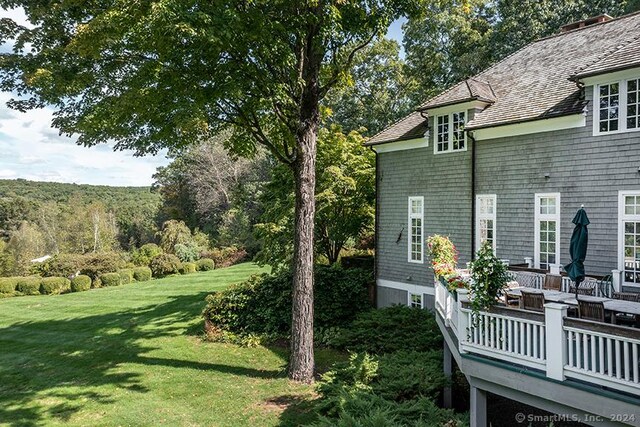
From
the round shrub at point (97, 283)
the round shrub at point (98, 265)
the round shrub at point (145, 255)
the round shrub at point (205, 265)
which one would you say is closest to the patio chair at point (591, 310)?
the round shrub at point (205, 265)

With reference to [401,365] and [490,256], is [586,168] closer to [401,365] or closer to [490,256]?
[490,256]

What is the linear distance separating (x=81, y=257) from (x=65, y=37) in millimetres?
25760

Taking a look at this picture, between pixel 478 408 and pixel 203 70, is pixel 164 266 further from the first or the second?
pixel 478 408

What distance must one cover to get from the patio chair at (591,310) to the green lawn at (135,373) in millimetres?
5836

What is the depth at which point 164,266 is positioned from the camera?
32.2m

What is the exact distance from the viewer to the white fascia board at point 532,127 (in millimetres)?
10734

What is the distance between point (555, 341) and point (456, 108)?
955 centimetres

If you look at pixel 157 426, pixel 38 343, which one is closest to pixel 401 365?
pixel 157 426

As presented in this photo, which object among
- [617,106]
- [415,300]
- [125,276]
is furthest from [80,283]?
[617,106]

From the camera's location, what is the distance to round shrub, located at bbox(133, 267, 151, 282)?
31.0 m

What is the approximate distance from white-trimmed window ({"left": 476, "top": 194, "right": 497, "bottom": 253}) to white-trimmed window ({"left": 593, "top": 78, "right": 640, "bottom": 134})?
3.36 metres

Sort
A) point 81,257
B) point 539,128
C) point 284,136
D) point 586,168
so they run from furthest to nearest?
point 81,257
point 284,136
point 539,128
point 586,168

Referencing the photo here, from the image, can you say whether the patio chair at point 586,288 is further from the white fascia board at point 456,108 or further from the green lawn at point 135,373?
the green lawn at point 135,373

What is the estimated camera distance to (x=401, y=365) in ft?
29.8
